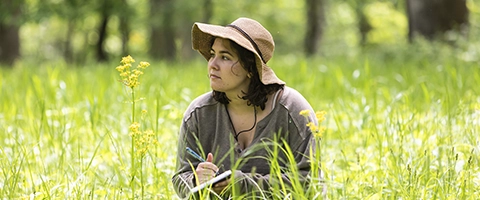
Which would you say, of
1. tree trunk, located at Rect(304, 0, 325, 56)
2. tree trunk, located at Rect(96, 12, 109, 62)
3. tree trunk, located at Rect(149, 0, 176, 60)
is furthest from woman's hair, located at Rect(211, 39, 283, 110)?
tree trunk, located at Rect(304, 0, 325, 56)

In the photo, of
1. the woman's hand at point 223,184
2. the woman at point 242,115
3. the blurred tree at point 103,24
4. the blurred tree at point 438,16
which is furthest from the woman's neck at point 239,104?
the blurred tree at point 103,24

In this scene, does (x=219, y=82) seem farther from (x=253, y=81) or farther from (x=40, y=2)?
(x=40, y=2)

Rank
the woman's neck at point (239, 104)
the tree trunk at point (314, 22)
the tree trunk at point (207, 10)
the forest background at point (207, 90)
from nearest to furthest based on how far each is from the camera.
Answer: the woman's neck at point (239, 104) < the forest background at point (207, 90) < the tree trunk at point (207, 10) < the tree trunk at point (314, 22)

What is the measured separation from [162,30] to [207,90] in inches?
411

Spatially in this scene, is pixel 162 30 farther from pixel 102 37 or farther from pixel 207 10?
pixel 207 10

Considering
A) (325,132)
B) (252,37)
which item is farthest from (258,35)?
(325,132)

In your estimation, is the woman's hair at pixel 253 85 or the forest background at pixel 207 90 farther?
the forest background at pixel 207 90

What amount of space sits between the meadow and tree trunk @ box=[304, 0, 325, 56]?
770cm

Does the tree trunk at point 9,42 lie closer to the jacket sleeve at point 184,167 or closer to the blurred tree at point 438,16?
the blurred tree at point 438,16

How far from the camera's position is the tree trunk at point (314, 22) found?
17.2m

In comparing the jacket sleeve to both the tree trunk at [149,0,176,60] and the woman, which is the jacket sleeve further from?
the tree trunk at [149,0,176,60]

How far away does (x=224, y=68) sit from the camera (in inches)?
105

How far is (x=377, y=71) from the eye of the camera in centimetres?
770

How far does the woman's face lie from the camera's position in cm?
268
